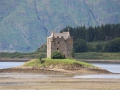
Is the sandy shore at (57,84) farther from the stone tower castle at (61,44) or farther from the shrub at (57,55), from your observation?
the stone tower castle at (61,44)

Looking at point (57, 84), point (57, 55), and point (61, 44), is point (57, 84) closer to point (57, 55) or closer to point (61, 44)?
point (57, 55)

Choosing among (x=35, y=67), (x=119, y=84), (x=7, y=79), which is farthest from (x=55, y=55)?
(x=119, y=84)

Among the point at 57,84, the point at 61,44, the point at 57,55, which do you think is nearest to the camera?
the point at 57,84

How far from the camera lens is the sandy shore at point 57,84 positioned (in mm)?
90688

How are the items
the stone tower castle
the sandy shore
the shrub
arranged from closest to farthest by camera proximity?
1. the sandy shore
2. the shrub
3. the stone tower castle

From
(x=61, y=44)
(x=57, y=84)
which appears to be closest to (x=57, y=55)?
(x=61, y=44)

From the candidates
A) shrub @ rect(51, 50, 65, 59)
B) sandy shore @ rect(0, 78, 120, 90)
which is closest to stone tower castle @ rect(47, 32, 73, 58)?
shrub @ rect(51, 50, 65, 59)

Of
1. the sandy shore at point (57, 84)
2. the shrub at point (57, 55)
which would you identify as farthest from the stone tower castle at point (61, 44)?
the sandy shore at point (57, 84)

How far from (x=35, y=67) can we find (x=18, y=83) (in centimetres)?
3604

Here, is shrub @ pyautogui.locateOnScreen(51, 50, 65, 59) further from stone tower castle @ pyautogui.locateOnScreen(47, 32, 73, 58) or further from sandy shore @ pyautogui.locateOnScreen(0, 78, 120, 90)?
sandy shore @ pyautogui.locateOnScreen(0, 78, 120, 90)

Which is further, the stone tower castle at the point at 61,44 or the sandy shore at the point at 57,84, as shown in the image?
the stone tower castle at the point at 61,44

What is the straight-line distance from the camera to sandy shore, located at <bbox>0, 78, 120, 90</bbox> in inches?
3570

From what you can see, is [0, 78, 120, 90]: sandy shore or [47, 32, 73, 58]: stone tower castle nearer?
[0, 78, 120, 90]: sandy shore

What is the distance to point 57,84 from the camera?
96.9m
